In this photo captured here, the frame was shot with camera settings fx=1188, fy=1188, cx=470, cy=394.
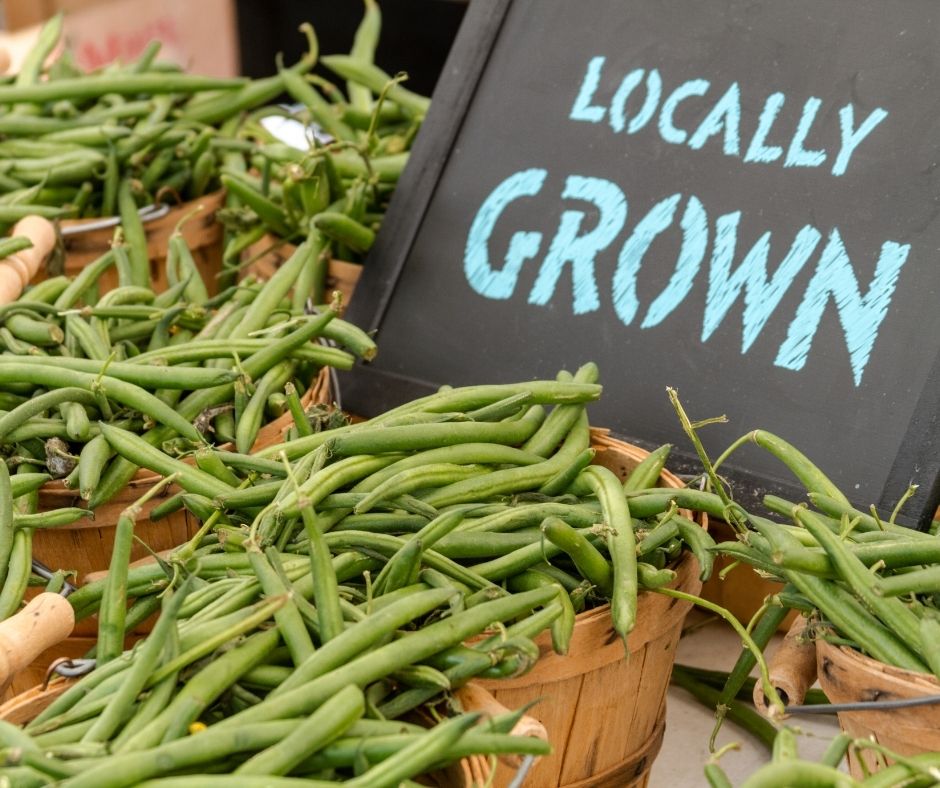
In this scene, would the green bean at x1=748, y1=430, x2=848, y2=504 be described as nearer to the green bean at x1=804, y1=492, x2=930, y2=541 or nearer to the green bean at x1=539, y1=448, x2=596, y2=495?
the green bean at x1=804, y1=492, x2=930, y2=541

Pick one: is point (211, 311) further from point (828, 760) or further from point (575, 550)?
point (828, 760)

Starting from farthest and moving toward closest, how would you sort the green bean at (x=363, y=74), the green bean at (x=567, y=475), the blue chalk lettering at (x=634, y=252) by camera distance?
the green bean at (x=363, y=74) < the blue chalk lettering at (x=634, y=252) < the green bean at (x=567, y=475)

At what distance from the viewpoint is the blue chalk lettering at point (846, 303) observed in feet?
5.63

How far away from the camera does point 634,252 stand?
6.39ft

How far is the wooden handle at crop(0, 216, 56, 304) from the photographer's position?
6.66 feet

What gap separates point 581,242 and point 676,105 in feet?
0.92

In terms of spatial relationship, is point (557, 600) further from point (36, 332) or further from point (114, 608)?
point (36, 332)

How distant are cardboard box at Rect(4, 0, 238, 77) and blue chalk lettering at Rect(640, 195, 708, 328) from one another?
301 centimetres

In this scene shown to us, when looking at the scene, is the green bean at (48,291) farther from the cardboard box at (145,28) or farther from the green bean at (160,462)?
the cardboard box at (145,28)

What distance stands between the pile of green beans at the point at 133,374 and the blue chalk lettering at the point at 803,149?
732 mm

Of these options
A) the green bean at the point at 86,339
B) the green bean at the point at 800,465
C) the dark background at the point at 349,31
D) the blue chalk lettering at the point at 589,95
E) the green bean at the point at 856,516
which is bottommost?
the green bean at the point at 86,339

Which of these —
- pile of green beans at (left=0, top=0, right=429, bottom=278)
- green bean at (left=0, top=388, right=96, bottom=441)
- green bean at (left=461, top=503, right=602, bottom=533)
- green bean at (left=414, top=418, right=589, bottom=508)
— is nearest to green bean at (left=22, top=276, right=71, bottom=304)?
pile of green beans at (left=0, top=0, right=429, bottom=278)

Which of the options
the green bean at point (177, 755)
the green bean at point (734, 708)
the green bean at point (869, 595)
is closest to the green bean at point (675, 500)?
the green bean at point (869, 595)

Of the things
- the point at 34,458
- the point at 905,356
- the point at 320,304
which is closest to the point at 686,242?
the point at 905,356
